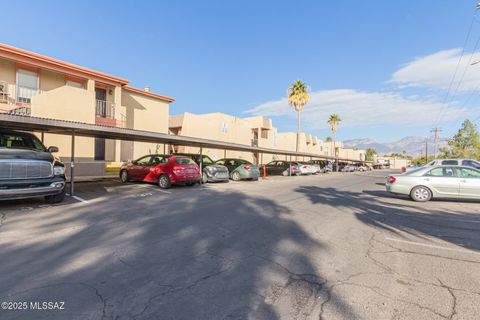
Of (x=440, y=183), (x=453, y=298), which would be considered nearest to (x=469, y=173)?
(x=440, y=183)

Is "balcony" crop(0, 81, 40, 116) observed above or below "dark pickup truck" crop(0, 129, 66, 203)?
above

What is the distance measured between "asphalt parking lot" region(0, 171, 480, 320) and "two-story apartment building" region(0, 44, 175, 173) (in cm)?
997

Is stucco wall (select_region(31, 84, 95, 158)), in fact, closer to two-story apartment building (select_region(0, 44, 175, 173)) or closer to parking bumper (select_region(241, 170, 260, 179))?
two-story apartment building (select_region(0, 44, 175, 173))

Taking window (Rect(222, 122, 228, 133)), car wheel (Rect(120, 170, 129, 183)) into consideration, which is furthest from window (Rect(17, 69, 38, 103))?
window (Rect(222, 122, 228, 133))

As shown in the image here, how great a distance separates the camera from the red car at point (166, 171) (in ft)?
39.1

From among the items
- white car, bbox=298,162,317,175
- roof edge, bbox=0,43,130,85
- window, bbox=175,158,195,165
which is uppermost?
roof edge, bbox=0,43,130,85

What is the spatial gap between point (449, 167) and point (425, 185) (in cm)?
108

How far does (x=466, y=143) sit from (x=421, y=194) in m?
41.0

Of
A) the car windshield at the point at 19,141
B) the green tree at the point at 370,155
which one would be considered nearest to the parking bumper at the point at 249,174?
the car windshield at the point at 19,141

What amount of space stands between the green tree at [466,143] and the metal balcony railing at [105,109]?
45.5 meters

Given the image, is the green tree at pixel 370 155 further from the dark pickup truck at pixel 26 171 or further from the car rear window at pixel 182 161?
the dark pickup truck at pixel 26 171

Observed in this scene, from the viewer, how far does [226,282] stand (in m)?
3.26

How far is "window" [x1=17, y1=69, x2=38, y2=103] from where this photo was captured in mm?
15391

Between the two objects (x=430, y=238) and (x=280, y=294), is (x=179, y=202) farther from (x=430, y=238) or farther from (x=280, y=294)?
(x=430, y=238)
